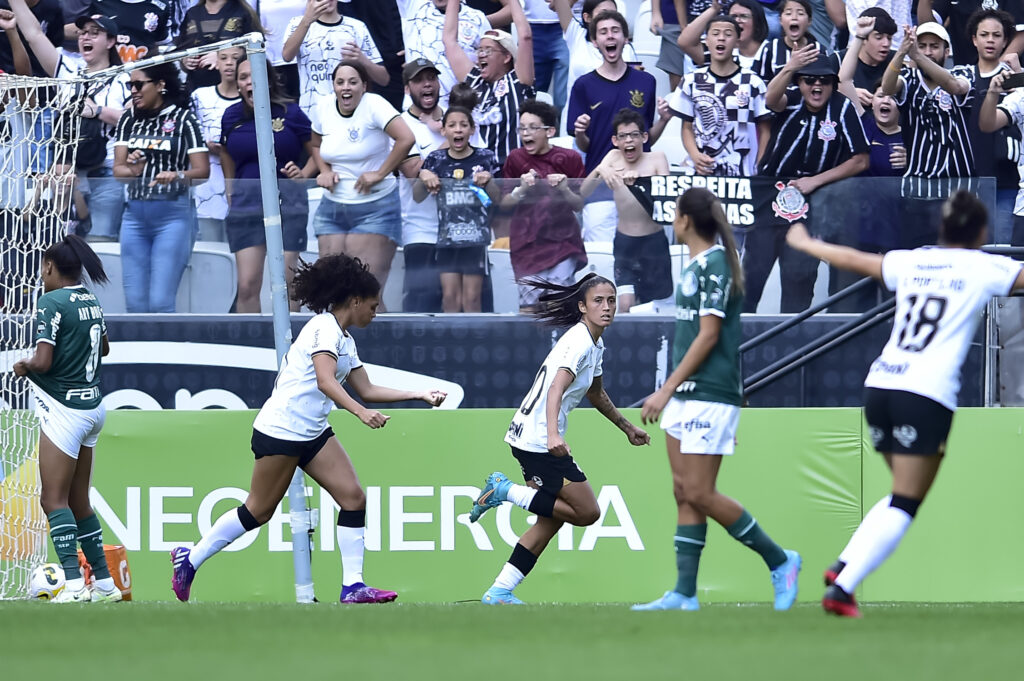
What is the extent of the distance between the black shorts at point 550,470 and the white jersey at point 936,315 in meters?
2.73

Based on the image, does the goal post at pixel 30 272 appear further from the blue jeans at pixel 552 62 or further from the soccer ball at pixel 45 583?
the blue jeans at pixel 552 62

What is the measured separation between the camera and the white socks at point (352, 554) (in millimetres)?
8570

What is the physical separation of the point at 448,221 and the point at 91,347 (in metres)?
3.28

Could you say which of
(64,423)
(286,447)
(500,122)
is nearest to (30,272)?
(64,423)

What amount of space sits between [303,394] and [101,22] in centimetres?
684

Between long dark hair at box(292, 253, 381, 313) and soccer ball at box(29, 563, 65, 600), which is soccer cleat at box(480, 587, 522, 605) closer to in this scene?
long dark hair at box(292, 253, 381, 313)

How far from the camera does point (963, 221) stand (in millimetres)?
6363

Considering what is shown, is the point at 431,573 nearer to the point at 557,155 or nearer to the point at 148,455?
the point at 148,455

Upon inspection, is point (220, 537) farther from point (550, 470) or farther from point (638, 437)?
point (638, 437)

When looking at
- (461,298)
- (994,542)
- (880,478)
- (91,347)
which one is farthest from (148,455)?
(994,542)

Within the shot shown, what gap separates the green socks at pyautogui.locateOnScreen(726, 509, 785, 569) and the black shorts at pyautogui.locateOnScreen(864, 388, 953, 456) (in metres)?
0.87

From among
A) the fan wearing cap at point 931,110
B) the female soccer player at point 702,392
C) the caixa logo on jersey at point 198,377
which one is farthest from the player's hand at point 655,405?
the fan wearing cap at point 931,110

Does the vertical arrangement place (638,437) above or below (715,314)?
below

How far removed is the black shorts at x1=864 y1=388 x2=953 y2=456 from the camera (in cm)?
616
